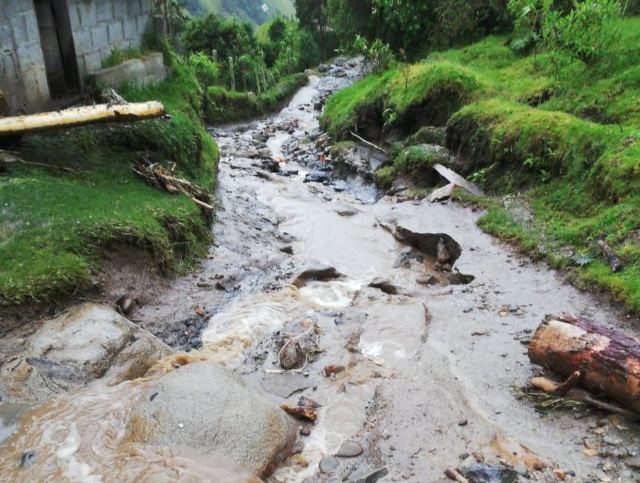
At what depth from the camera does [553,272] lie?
331 inches

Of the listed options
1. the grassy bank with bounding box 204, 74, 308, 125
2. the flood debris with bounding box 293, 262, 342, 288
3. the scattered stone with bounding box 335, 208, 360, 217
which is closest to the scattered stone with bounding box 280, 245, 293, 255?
the flood debris with bounding box 293, 262, 342, 288

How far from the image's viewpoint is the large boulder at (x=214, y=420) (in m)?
4.56

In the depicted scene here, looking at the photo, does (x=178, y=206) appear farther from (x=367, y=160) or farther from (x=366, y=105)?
(x=366, y=105)

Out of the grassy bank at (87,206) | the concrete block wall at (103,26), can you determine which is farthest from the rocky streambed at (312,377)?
the concrete block wall at (103,26)

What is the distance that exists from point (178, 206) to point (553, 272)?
22.0 ft

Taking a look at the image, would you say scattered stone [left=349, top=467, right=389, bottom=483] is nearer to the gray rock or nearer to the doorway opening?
the gray rock

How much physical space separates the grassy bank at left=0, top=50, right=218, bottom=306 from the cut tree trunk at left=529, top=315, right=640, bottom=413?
5.82 metres

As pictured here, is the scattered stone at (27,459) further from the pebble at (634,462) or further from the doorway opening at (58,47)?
the doorway opening at (58,47)

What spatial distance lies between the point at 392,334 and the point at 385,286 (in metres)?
1.72

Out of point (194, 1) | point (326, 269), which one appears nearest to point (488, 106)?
point (326, 269)

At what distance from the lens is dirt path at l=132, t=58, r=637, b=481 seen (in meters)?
4.78

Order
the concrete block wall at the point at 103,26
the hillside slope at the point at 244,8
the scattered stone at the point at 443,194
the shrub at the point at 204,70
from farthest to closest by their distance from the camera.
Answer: the hillside slope at the point at 244,8 < the shrub at the point at 204,70 < the scattered stone at the point at 443,194 < the concrete block wall at the point at 103,26

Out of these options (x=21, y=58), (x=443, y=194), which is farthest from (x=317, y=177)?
(x=21, y=58)

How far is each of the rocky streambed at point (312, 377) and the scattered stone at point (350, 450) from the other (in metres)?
0.01
